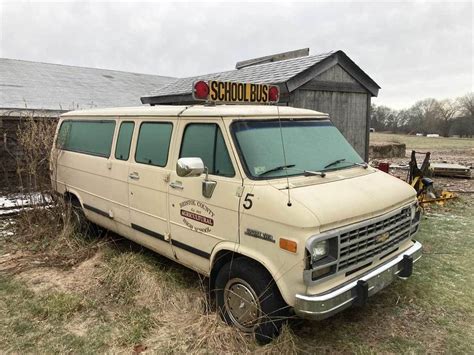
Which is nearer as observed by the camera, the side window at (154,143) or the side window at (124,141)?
the side window at (154,143)

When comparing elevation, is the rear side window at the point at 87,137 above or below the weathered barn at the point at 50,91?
below

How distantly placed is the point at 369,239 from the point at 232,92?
88.2 inches

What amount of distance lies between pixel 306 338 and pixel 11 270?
403 cm

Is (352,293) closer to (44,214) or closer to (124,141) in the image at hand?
(124,141)

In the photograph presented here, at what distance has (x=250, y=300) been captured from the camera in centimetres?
353

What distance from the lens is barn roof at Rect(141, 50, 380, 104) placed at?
7.41 meters

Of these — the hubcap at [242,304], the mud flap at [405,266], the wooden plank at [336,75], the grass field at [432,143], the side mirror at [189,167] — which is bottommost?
the grass field at [432,143]

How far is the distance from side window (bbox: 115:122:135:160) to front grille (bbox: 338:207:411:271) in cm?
301

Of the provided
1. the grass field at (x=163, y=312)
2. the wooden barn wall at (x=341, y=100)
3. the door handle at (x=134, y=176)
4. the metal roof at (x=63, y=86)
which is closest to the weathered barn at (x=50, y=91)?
the metal roof at (x=63, y=86)

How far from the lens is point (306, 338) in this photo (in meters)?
3.69

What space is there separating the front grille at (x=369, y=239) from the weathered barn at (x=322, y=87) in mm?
4034

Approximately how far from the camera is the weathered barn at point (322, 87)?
7.55 m

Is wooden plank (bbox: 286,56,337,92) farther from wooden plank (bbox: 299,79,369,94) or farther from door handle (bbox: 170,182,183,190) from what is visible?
door handle (bbox: 170,182,183,190)

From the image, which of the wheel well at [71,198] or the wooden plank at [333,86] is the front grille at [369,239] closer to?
the wooden plank at [333,86]
